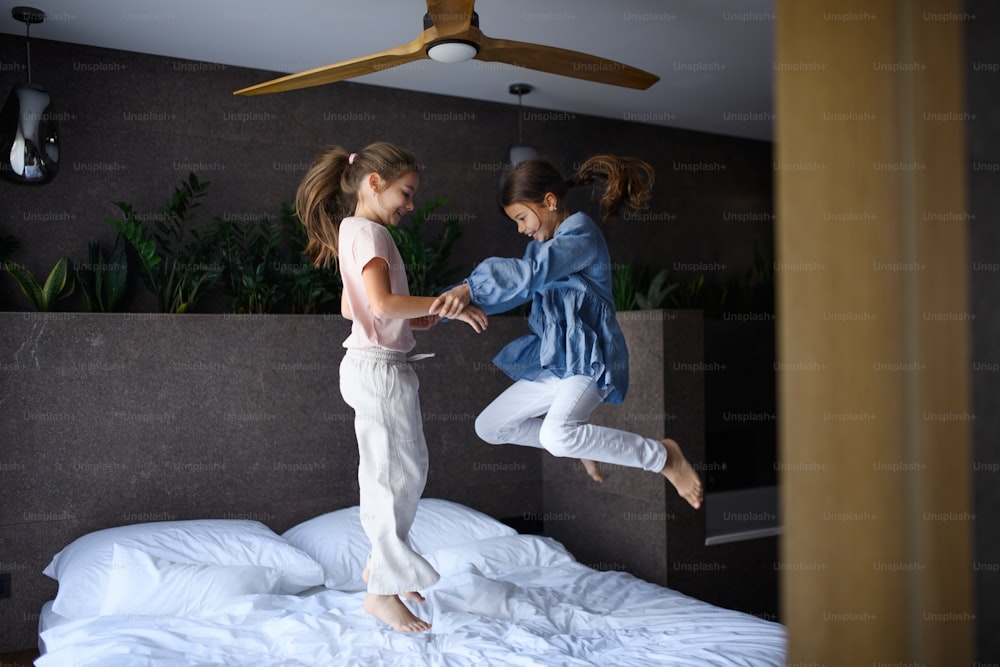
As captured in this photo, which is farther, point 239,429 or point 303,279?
point 303,279

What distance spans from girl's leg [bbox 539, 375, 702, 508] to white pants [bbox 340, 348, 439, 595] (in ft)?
1.36

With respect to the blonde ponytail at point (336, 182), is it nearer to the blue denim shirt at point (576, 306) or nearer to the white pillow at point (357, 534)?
the blue denim shirt at point (576, 306)

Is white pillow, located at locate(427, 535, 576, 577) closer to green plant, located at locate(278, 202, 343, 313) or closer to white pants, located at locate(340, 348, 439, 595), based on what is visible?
white pants, located at locate(340, 348, 439, 595)

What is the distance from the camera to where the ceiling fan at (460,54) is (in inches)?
85.1

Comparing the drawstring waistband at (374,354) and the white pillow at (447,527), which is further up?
the drawstring waistband at (374,354)

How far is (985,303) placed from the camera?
84cm

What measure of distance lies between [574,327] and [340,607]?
48.2 inches

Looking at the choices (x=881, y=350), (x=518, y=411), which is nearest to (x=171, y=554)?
(x=518, y=411)

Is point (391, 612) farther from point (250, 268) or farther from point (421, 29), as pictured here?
point (421, 29)

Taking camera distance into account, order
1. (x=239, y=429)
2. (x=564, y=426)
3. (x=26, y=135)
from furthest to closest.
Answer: (x=239, y=429) < (x=26, y=135) < (x=564, y=426)

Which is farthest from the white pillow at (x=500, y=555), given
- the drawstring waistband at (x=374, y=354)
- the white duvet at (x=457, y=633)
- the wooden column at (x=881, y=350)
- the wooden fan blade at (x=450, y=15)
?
the wooden column at (x=881, y=350)

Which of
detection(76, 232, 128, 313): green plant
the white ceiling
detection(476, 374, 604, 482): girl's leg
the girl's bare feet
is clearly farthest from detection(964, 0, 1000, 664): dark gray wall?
detection(76, 232, 128, 313): green plant

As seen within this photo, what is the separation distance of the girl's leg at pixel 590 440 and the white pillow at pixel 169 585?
1.19 m

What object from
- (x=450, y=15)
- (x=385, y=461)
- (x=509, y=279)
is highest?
(x=450, y=15)
